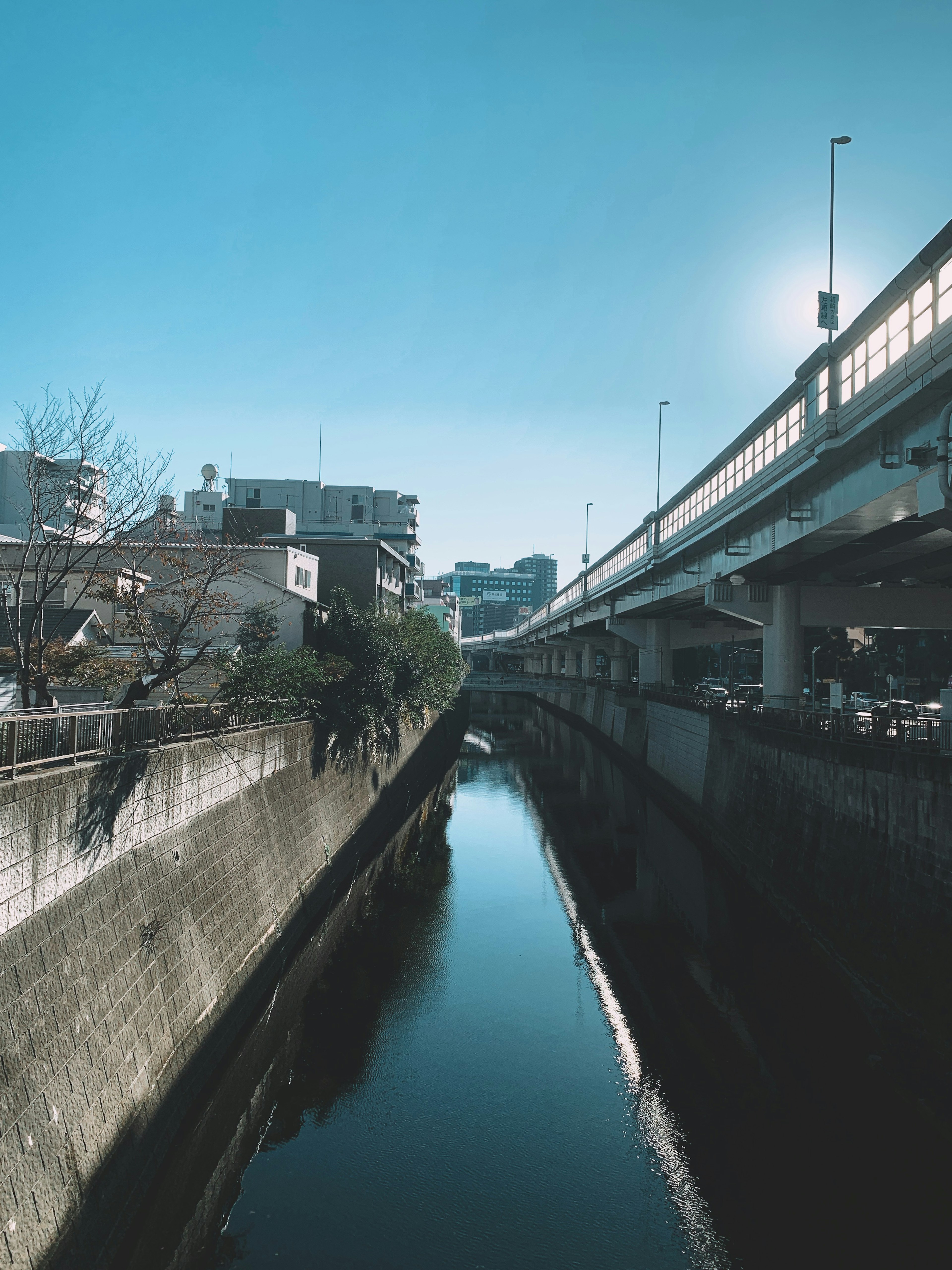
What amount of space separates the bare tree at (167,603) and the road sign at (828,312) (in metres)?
17.1

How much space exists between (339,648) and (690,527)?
52.0 ft

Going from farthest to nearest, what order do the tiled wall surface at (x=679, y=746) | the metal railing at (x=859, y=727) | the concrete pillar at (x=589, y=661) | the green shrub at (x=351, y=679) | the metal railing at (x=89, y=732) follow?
1. the concrete pillar at (x=589, y=661)
2. the tiled wall surface at (x=679, y=746)
3. the green shrub at (x=351, y=679)
4. the metal railing at (x=859, y=727)
5. the metal railing at (x=89, y=732)

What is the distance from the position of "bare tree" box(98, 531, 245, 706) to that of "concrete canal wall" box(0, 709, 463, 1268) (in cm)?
203

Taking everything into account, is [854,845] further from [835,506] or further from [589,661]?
Answer: [589,661]

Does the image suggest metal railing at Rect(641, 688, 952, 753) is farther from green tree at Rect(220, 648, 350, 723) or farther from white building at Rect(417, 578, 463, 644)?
white building at Rect(417, 578, 463, 644)

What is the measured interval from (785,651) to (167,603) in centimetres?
2393

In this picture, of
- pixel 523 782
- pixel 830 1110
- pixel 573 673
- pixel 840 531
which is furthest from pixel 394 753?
pixel 573 673

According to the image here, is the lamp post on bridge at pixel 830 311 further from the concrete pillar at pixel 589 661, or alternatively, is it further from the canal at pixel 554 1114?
the concrete pillar at pixel 589 661

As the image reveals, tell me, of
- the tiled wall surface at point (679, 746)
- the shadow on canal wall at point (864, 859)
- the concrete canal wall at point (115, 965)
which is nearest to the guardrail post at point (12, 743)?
the concrete canal wall at point (115, 965)

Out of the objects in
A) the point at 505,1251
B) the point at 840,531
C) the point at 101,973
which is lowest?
the point at 505,1251

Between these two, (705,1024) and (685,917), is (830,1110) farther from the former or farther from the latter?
(685,917)

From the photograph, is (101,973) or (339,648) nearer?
(101,973)

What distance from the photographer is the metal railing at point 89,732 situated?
11.2 meters

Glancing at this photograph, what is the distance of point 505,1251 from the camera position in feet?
36.9
